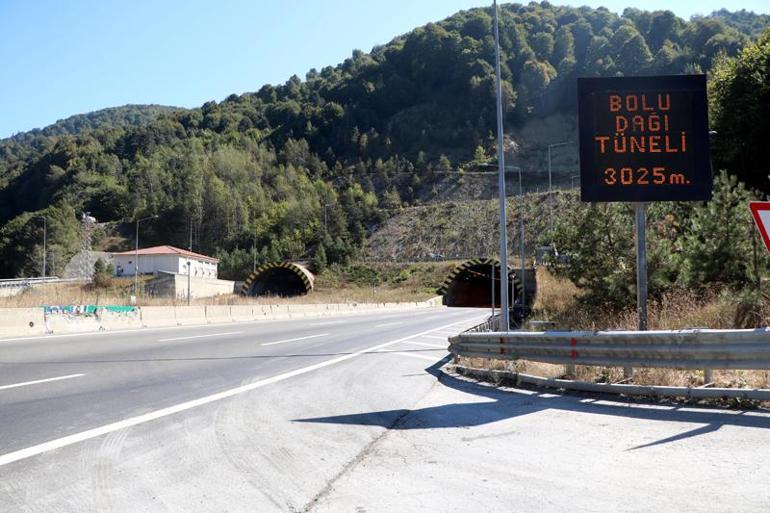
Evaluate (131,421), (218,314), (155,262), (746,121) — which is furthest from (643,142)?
(155,262)

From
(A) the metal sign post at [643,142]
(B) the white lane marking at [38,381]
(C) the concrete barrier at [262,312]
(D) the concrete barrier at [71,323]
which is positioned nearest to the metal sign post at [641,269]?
(A) the metal sign post at [643,142]

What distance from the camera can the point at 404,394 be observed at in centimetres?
981

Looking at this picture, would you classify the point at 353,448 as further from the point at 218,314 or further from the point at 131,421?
the point at 218,314

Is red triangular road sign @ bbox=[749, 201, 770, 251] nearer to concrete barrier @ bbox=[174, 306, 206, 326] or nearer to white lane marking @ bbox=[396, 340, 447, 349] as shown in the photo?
white lane marking @ bbox=[396, 340, 447, 349]

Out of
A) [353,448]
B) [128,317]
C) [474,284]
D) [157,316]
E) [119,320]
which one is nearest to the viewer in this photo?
[353,448]

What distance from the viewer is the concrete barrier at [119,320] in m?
23.5

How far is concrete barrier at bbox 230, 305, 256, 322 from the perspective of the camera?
111 feet

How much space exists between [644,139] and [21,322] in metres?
18.6

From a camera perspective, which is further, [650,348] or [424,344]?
[424,344]

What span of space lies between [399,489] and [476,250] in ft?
290

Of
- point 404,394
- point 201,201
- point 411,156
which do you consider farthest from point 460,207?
point 404,394

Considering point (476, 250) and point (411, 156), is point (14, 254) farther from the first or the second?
point (411, 156)

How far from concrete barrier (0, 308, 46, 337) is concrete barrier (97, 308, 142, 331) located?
9.39ft

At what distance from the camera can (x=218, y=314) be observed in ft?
105
